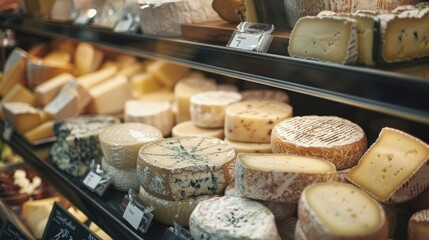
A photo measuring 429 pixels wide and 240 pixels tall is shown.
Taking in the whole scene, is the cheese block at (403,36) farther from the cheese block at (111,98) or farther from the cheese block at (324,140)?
the cheese block at (111,98)

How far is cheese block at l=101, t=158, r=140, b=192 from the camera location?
1.72 meters

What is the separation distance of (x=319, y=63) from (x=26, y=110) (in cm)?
193

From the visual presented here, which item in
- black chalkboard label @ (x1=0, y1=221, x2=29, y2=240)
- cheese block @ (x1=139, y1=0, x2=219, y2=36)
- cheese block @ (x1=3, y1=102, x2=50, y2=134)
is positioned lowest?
black chalkboard label @ (x1=0, y1=221, x2=29, y2=240)

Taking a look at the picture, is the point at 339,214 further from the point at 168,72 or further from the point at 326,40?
the point at 168,72

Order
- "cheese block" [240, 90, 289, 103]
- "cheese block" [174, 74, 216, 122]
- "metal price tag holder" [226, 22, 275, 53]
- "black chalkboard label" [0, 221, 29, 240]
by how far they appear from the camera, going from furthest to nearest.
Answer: "cheese block" [174, 74, 216, 122] → "cheese block" [240, 90, 289, 103] → "black chalkboard label" [0, 221, 29, 240] → "metal price tag holder" [226, 22, 275, 53]

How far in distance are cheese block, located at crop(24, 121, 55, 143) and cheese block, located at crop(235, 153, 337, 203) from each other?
149cm

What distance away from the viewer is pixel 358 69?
941mm

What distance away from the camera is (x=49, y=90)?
107 inches

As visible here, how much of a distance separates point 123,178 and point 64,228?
0.26 meters

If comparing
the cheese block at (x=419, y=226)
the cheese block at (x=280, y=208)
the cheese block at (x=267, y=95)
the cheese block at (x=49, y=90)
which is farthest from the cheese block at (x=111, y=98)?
the cheese block at (x=419, y=226)

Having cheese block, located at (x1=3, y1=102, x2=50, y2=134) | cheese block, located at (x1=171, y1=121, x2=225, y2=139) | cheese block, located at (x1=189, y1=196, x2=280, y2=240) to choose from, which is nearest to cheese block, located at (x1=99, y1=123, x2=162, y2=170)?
cheese block, located at (x1=171, y1=121, x2=225, y2=139)

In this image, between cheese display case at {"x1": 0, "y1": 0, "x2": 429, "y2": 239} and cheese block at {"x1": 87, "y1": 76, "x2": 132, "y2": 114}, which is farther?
cheese block at {"x1": 87, "y1": 76, "x2": 132, "y2": 114}

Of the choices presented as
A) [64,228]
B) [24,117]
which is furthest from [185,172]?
[24,117]

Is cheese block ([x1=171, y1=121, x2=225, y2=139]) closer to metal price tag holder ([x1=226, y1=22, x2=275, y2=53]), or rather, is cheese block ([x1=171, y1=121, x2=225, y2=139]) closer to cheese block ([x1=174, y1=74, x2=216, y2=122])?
cheese block ([x1=174, y1=74, x2=216, y2=122])
